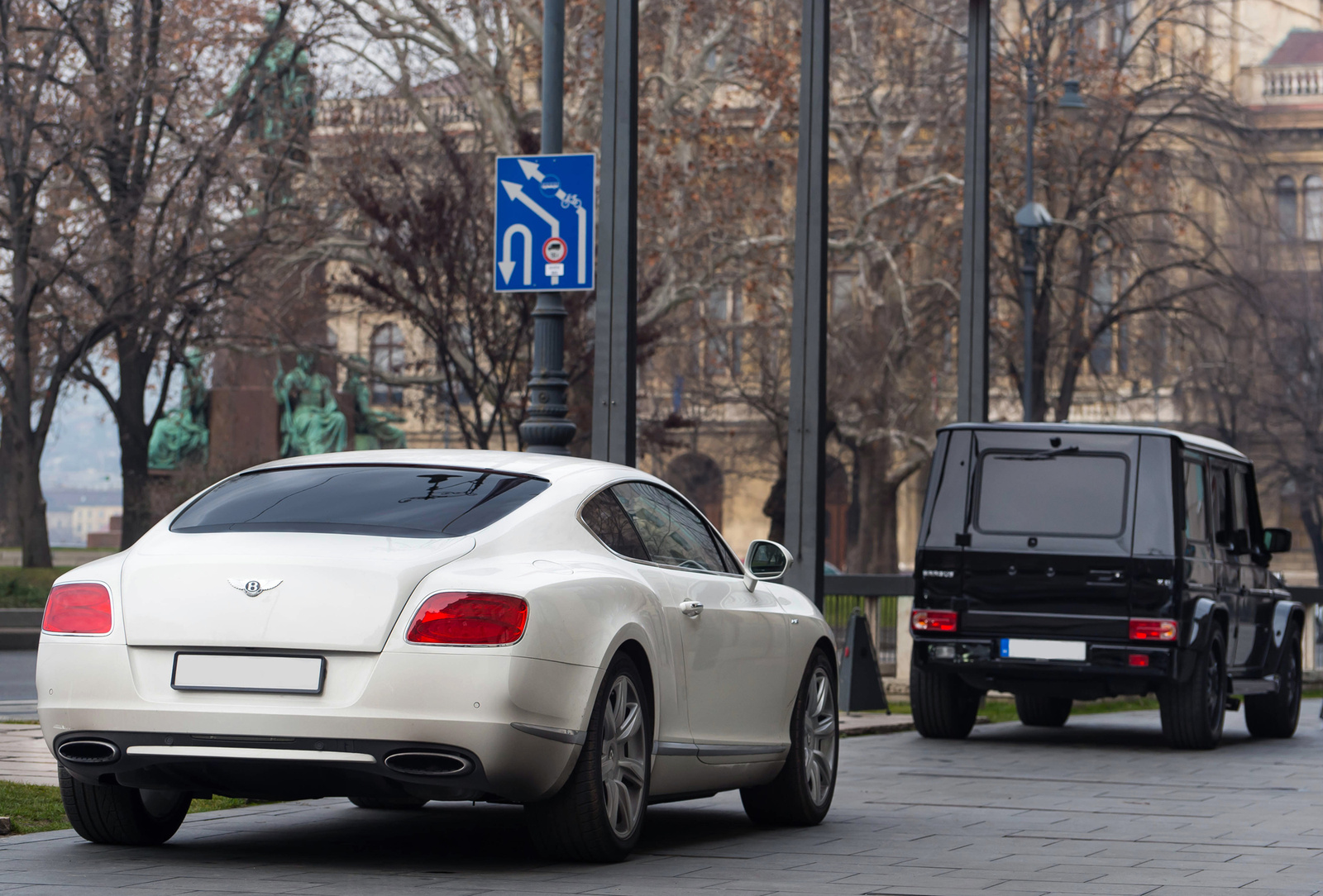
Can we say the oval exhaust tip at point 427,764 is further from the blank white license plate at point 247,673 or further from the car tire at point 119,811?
the car tire at point 119,811

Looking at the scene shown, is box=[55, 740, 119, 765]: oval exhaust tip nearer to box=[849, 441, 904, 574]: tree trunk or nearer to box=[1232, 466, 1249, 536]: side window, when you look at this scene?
box=[1232, 466, 1249, 536]: side window

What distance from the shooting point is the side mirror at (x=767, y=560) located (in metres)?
8.65

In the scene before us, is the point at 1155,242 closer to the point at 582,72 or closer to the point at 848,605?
the point at 582,72

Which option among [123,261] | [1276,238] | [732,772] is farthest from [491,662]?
[1276,238]

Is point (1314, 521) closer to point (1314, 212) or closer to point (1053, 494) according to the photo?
point (1314, 212)

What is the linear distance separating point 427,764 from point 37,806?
2549mm

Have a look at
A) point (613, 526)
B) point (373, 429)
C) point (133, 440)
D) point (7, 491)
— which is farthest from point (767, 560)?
point (7, 491)

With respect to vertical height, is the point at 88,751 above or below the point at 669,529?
below

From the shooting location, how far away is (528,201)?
12.9 m

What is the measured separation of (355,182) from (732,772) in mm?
21894

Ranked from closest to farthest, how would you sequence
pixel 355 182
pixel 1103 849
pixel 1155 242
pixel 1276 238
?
pixel 1103 849 → pixel 355 182 → pixel 1155 242 → pixel 1276 238

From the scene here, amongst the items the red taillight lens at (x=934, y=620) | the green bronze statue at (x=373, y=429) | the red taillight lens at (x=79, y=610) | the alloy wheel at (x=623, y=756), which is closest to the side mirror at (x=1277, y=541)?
the red taillight lens at (x=934, y=620)

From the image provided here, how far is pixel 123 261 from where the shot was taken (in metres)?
30.2

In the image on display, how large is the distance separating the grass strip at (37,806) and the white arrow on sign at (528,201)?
4555 millimetres
